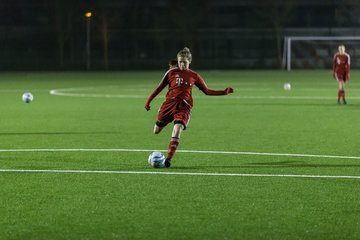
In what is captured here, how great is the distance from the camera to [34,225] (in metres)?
8.52

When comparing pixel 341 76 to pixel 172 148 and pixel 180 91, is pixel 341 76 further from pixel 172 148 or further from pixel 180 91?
pixel 172 148

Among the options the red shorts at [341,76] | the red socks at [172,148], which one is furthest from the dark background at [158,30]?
the red socks at [172,148]

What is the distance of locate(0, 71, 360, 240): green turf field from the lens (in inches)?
333

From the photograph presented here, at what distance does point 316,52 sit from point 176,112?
181 ft

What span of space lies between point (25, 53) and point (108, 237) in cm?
7133

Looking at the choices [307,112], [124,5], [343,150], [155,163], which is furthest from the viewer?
[124,5]

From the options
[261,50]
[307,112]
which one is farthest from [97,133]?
[261,50]

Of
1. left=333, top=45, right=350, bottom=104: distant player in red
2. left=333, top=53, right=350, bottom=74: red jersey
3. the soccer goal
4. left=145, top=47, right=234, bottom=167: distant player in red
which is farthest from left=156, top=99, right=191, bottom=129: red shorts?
the soccer goal

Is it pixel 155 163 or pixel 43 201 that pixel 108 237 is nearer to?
pixel 43 201

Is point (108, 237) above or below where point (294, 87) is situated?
above

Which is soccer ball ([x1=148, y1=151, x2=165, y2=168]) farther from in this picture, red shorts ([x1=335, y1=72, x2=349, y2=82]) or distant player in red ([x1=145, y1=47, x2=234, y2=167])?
red shorts ([x1=335, y1=72, x2=349, y2=82])

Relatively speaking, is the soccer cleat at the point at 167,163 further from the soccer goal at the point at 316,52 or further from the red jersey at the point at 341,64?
the soccer goal at the point at 316,52

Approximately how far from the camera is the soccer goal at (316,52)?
2621 inches

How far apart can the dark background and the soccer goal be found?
17.5 ft
